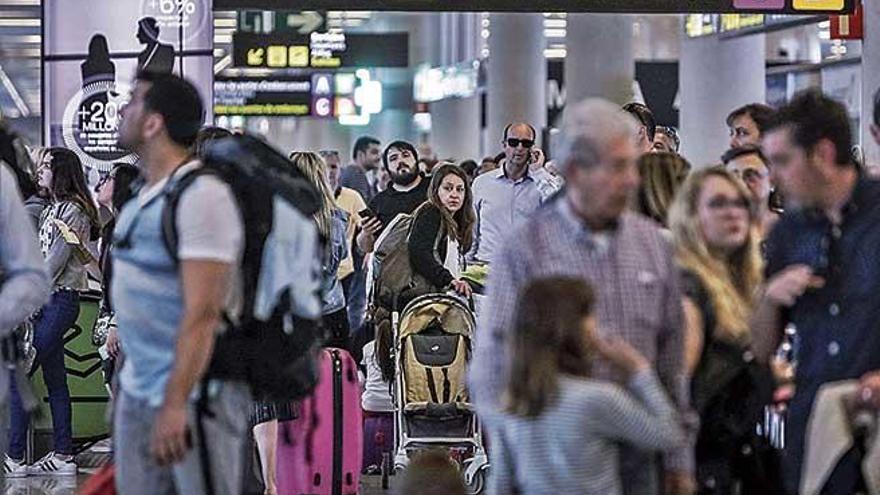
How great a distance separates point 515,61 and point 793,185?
2796 cm

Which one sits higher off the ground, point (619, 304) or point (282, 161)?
point (282, 161)

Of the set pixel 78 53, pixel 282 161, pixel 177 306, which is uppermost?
pixel 78 53

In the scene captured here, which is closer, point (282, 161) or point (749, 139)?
point (282, 161)

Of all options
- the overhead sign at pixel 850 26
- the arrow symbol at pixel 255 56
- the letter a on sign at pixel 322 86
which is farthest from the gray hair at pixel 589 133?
the letter a on sign at pixel 322 86

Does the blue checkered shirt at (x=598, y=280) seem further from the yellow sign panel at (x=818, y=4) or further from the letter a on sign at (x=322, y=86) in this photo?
the letter a on sign at (x=322, y=86)

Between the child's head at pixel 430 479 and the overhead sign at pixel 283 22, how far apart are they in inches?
1148

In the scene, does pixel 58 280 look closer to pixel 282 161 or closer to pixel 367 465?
pixel 367 465

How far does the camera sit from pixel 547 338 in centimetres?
536

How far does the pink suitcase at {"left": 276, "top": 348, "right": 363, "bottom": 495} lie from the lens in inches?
411

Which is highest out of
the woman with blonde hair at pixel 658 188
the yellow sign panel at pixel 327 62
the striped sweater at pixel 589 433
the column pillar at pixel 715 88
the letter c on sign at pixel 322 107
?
the yellow sign panel at pixel 327 62

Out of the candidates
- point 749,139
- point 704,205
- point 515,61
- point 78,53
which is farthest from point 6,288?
point 515,61

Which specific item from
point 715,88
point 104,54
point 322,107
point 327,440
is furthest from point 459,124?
point 327,440

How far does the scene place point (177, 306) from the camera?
20.8 feet

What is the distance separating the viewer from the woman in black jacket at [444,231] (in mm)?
12352
